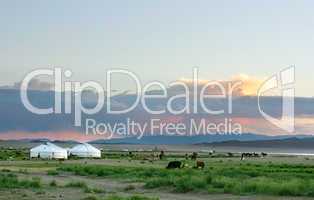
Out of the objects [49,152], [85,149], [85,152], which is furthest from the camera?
[85,149]

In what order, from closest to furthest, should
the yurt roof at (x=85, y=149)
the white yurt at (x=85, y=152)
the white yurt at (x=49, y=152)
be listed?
the white yurt at (x=49, y=152) < the white yurt at (x=85, y=152) < the yurt roof at (x=85, y=149)

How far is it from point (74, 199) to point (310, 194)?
1150cm

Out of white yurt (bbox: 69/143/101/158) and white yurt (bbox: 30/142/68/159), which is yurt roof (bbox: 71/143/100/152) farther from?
white yurt (bbox: 30/142/68/159)

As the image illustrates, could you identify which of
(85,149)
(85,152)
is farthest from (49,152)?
(85,149)

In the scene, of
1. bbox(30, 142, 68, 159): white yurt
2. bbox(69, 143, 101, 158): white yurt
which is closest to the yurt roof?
bbox(69, 143, 101, 158): white yurt

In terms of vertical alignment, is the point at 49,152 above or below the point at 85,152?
above

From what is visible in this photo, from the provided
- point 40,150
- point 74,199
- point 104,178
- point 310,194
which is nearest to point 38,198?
point 74,199

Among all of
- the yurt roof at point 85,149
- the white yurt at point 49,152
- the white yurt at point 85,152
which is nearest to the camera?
the white yurt at point 49,152

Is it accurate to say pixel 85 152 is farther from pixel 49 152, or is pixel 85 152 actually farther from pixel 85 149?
pixel 49 152

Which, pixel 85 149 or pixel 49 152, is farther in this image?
pixel 85 149

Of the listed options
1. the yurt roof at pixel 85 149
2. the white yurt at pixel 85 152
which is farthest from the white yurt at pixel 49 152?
the yurt roof at pixel 85 149

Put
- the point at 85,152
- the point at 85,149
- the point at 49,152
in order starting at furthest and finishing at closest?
the point at 85,149 → the point at 85,152 → the point at 49,152

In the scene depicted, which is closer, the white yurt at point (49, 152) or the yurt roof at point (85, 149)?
the white yurt at point (49, 152)

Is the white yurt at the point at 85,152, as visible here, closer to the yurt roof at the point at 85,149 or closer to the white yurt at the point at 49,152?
the yurt roof at the point at 85,149
